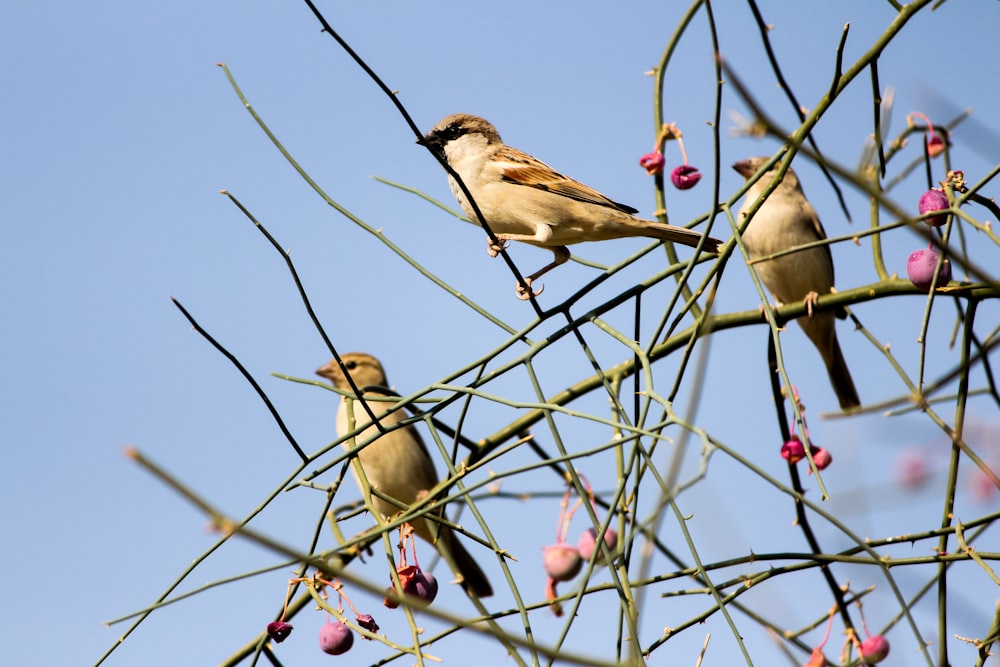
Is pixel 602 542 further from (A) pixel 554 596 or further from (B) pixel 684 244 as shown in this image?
(B) pixel 684 244

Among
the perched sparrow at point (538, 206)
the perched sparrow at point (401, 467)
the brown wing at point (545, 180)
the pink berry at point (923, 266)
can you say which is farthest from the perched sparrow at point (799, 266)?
the pink berry at point (923, 266)

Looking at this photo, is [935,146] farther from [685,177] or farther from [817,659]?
[817,659]

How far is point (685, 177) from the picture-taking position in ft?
12.8

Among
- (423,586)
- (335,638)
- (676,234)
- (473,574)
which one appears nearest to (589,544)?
(423,586)

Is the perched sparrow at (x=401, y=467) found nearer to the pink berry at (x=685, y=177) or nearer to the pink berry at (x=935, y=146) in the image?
the pink berry at (x=685, y=177)

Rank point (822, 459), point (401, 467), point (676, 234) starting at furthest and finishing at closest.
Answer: point (401, 467) < point (676, 234) < point (822, 459)

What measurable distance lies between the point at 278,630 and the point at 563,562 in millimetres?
781

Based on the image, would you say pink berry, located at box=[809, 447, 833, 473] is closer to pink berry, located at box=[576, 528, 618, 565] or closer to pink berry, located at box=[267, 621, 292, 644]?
pink berry, located at box=[576, 528, 618, 565]

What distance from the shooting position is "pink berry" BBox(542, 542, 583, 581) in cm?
278

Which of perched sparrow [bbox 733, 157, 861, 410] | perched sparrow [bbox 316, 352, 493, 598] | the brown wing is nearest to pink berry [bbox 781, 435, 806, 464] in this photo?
the brown wing

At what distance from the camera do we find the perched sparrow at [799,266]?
22.5ft

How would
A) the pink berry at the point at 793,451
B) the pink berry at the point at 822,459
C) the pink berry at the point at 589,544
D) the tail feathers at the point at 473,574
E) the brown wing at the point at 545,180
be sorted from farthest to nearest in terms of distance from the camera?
1. the tail feathers at the point at 473,574
2. the brown wing at the point at 545,180
3. the pink berry at the point at 822,459
4. the pink berry at the point at 793,451
5. the pink berry at the point at 589,544

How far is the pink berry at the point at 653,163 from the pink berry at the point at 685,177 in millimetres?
65

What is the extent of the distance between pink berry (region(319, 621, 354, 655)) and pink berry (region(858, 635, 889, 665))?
1.44 meters
